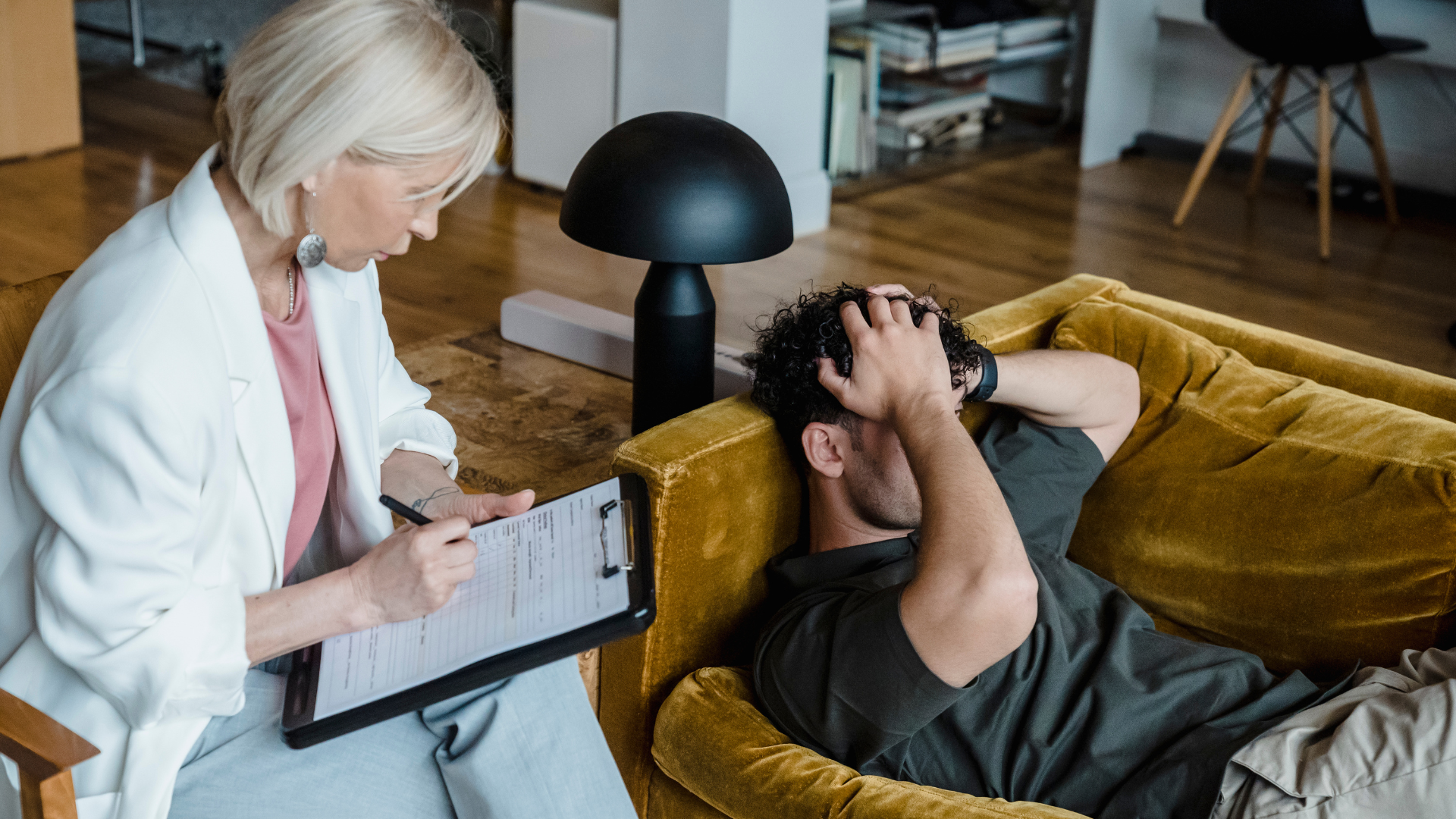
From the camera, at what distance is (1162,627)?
70.6 inches

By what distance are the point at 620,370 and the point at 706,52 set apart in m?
1.98

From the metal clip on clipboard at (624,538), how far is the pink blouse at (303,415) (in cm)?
30

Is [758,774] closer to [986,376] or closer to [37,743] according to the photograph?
[986,376]

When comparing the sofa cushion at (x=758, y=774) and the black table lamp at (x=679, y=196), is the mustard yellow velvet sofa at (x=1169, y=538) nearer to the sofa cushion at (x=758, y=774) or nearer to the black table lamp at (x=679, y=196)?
the sofa cushion at (x=758, y=774)

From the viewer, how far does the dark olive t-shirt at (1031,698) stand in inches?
52.7

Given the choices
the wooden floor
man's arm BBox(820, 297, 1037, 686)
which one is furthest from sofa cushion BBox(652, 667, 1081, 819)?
the wooden floor

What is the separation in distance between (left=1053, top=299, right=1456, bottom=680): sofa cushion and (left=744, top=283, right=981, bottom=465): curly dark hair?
355 mm

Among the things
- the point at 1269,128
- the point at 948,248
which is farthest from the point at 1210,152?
the point at 948,248

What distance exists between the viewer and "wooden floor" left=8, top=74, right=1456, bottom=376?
370cm

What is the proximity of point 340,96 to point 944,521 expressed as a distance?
0.69 meters

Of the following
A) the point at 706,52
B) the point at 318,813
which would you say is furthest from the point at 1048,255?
the point at 318,813

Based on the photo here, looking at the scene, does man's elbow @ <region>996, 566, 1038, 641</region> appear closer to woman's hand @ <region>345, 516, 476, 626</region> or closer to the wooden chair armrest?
woman's hand @ <region>345, 516, 476, 626</region>

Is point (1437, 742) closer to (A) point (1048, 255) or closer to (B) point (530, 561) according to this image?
(B) point (530, 561)

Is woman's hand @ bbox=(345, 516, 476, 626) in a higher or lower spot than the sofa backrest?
higher
